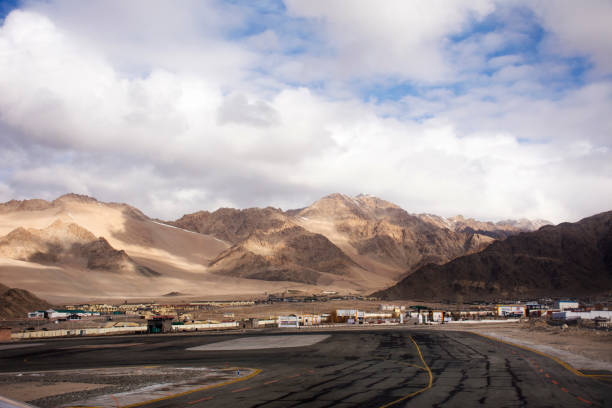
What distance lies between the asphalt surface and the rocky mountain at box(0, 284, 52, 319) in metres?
87.5

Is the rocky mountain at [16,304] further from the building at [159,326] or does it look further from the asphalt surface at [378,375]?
the asphalt surface at [378,375]

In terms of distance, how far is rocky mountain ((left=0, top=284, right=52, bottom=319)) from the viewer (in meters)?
123

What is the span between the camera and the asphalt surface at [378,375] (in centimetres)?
2006

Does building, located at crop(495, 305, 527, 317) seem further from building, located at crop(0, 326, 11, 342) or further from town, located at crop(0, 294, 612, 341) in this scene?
building, located at crop(0, 326, 11, 342)

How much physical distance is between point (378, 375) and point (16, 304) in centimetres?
12659

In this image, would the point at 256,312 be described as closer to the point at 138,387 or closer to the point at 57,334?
the point at 57,334

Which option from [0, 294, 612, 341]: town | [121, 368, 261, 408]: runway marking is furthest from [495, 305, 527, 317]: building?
[121, 368, 261, 408]: runway marking

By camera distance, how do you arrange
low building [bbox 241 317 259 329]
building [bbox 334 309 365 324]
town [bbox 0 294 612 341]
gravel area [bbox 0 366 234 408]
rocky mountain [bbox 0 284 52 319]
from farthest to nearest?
1. rocky mountain [bbox 0 284 52 319]
2. building [bbox 334 309 365 324]
3. low building [bbox 241 317 259 329]
4. town [bbox 0 294 612 341]
5. gravel area [bbox 0 366 234 408]

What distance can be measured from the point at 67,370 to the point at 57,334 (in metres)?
49.0

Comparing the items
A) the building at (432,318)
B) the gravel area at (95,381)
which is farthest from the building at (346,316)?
the gravel area at (95,381)

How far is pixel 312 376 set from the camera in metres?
27.6

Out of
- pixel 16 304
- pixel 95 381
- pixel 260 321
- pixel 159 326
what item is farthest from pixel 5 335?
pixel 16 304

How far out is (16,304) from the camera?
129625 millimetres

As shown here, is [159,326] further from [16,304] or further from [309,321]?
[16,304]
